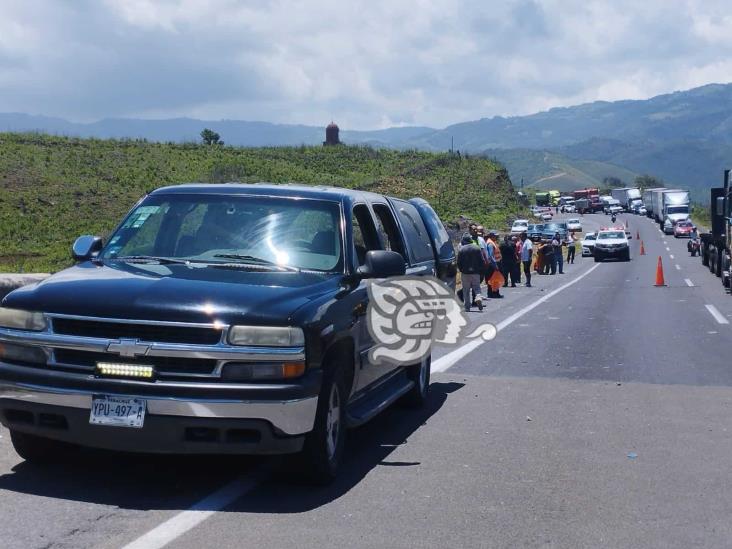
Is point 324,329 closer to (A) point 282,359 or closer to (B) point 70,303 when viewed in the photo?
(A) point 282,359

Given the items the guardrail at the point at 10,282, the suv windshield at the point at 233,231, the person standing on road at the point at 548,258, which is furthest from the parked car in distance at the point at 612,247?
the suv windshield at the point at 233,231

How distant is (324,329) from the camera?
6109 mm

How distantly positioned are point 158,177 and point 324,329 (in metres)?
60.6

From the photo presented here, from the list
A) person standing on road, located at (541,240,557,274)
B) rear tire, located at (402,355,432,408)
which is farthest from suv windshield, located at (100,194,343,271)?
person standing on road, located at (541,240,557,274)

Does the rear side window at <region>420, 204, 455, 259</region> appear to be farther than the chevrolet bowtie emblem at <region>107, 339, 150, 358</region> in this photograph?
Yes

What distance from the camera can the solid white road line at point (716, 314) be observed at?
60.9 feet

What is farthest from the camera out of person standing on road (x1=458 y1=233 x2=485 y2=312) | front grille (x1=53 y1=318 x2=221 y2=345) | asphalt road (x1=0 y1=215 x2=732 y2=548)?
person standing on road (x1=458 y1=233 x2=485 y2=312)

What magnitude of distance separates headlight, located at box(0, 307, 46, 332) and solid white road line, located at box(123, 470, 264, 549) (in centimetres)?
139

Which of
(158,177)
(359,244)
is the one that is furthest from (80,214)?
(359,244)

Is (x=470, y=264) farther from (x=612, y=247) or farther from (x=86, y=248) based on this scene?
(x=612, y=247)

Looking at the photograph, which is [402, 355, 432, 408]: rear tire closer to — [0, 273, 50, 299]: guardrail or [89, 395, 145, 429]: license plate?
[89, 395, 145, 429]: license plate

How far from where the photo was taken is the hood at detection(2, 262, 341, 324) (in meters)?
5.71

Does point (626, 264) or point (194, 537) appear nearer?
point (194, 537)

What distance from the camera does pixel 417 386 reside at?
910cm
